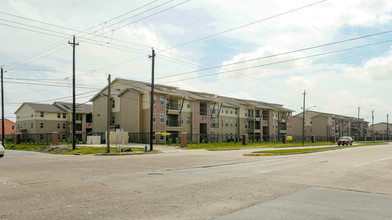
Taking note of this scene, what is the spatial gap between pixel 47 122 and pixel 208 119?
34.8m

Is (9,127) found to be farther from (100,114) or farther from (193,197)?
(193,197)

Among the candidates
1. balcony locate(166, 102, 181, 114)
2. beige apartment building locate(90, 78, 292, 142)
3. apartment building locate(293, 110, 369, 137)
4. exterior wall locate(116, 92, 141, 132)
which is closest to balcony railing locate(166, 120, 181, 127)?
beige apartment building locate(90, 78, 292, 142)

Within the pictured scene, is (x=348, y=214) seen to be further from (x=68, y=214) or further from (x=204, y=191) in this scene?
(x=68, y=214)

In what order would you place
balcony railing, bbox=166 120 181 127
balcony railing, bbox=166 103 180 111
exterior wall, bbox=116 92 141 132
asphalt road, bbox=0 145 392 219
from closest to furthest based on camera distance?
1. asphalt road, bbox=0 145 392 219
2. exterior wall, bbox=116 92 141 132
3. balcony railing, bbox=166 103 180 111
4. balcony railing, bbox=166 120 181 127

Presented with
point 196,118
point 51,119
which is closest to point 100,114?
point 196,118

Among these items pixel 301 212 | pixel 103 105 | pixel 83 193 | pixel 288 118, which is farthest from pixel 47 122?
pixel 301 212

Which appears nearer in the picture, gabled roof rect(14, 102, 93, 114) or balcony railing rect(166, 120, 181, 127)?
balcony railing rect(166, 120, 181, 127)

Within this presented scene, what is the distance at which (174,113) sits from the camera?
53.2 metres

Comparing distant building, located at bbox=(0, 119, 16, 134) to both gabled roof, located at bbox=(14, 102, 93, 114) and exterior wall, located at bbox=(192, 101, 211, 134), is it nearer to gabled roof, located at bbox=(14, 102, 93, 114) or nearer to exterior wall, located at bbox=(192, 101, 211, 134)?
gabled roof, located at bbox=(14, 102, 93, 114)

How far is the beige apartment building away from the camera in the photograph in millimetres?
49750

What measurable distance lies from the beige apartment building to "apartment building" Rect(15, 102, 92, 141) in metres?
13.7

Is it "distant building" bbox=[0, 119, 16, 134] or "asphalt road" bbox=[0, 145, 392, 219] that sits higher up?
"distant building" bbox=[0, 119, 16, 134]

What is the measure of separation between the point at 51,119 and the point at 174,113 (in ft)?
102

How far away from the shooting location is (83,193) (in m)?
8.83
